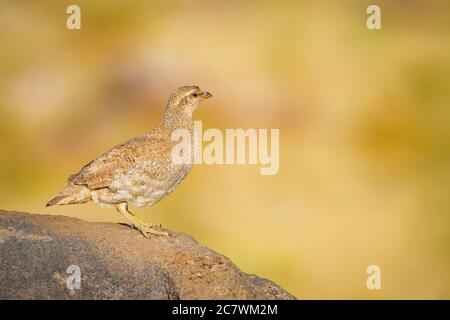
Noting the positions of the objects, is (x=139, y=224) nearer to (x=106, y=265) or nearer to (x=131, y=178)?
(x=131, y=178)

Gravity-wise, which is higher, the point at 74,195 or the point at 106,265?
the point at 74,195

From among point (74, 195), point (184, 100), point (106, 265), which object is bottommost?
point (106, 265)

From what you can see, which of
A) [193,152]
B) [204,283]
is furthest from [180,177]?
[204,283]

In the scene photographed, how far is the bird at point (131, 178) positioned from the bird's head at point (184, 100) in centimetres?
50

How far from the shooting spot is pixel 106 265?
775 cm

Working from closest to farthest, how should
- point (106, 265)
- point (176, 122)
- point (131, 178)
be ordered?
point (106, 265) < point (131, 178) < point (176, 122)

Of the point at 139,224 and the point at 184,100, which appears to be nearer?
the point at 139,224

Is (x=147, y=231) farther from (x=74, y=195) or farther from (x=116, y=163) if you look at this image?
(x=74, y=195)

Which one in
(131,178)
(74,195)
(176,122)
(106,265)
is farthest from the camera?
(176,122)

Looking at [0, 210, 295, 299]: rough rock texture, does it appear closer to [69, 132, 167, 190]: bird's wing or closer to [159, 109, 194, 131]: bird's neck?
[69, 132, 167, 190]: bird's wing

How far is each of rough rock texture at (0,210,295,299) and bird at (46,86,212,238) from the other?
0.40 metres

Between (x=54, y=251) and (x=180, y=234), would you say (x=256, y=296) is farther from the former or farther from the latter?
(x=54, y=251)

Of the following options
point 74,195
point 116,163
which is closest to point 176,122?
point 116,163

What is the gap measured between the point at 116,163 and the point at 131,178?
0.31m
